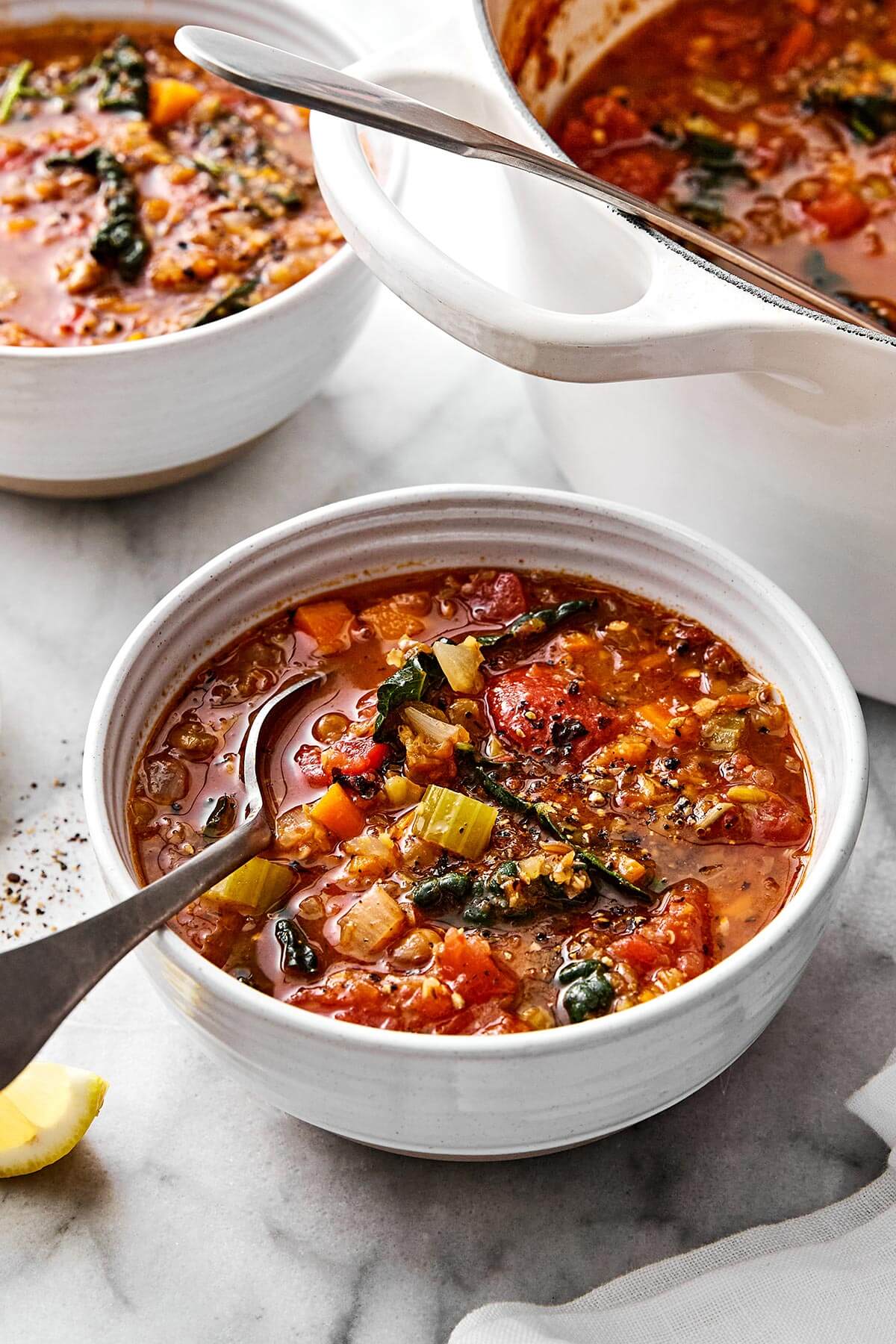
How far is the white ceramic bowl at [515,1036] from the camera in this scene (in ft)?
5.52

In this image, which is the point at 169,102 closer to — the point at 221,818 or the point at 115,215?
the point at 115,215

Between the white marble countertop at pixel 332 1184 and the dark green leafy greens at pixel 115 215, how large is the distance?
1034mm

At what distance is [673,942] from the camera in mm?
1882

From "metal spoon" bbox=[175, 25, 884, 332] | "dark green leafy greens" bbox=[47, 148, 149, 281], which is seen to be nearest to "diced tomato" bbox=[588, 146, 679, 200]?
"metal spoon" bbox=[175, 25, 884, 332]

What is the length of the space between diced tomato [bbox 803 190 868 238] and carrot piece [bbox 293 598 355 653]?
129cm

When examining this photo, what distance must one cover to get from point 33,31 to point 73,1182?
2608 mm

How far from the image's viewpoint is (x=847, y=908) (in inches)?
93.9

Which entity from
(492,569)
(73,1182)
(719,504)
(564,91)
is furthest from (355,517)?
(564,91)

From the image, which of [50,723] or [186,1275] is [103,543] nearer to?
[50,723]

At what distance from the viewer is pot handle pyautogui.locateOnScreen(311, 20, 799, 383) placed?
6.56 feet

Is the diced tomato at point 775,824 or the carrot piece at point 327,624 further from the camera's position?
the carrot piece at point 327,624

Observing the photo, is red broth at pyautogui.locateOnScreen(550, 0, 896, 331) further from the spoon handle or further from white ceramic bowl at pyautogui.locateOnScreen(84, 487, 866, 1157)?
the spoon handle

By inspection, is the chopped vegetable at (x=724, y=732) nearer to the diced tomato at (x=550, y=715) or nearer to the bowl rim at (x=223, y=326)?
the diced tomato at (x=550, y=715)

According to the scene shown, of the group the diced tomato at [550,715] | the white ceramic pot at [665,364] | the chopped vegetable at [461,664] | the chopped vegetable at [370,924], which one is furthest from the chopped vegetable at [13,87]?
the chopped vegetable at [370,924]
